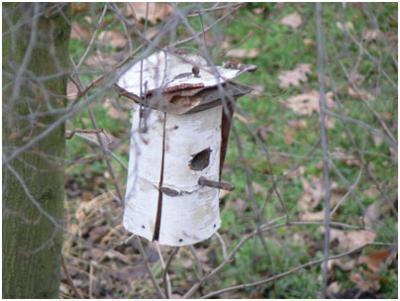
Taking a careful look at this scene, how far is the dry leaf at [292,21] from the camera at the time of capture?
5734mm

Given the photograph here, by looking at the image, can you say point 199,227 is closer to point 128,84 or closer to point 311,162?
point 128,84

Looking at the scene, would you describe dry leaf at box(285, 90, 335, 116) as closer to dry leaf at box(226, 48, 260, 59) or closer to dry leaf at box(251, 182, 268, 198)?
dry leaf at box(226, 48, 260, 59)

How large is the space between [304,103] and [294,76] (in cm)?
25

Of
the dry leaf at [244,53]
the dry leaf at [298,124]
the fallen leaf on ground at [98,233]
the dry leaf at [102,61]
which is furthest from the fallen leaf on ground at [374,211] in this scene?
the dry leaf at [102,61]

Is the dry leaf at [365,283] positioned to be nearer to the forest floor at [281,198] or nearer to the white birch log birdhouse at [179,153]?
the forest floor at [281,198]

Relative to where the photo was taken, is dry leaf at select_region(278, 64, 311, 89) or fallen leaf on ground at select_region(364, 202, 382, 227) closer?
fallen leaf on ground at select_region(364, 202, 382, 227)

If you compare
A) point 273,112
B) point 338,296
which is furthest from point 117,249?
point 273,112

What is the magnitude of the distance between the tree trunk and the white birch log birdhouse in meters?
0.25

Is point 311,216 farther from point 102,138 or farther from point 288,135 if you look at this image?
point 102,138

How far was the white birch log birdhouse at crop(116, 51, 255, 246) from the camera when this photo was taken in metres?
2.56

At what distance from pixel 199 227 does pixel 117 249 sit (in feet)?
4.97

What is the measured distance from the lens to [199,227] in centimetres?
282

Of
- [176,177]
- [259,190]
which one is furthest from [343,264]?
[176,177]

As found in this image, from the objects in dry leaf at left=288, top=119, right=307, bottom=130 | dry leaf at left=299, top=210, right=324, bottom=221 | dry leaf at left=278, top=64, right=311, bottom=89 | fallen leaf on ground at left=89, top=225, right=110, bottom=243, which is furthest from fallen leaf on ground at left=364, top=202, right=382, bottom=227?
fallen leaf on ground at left=89, top=225, right=110, bottom=243
